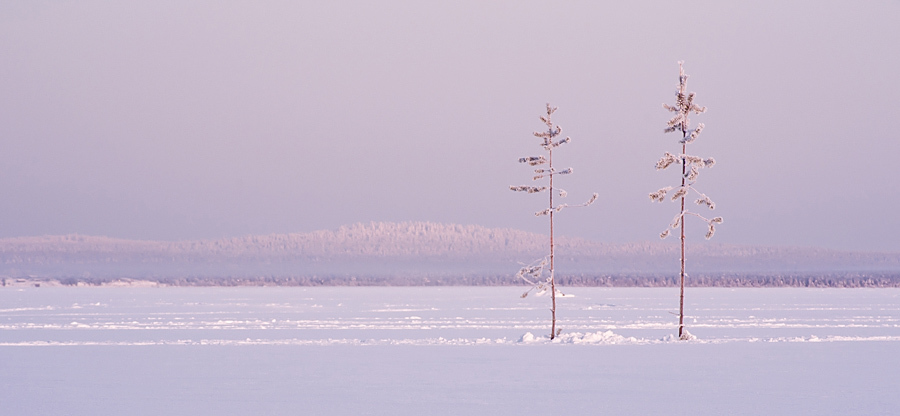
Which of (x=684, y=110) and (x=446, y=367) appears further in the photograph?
(x=684, y=110)

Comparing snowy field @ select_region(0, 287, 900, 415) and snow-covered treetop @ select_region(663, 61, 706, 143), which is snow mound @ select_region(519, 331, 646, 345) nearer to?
snowy field @ select_region(0, 287, 900, 415)

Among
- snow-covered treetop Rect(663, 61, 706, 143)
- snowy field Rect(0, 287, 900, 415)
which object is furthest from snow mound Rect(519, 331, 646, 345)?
snow-covered treetop Rect(663, 61, 706, 143)

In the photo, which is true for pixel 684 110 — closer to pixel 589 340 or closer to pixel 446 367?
pixel 589 340

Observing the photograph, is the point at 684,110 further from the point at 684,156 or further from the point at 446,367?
the point at 446,367

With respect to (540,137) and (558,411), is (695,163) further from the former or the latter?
(558,411)

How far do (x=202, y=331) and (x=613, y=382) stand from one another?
24.4 metres

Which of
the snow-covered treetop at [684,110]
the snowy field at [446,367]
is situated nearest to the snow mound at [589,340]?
the snowy field at [446,367]

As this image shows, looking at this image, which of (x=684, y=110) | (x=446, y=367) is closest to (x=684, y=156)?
(x=684, y=110)

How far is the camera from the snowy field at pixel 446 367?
21141 mm

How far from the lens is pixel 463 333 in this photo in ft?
139

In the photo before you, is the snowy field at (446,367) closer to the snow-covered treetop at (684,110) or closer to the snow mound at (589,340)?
the snow mound at (589,340)

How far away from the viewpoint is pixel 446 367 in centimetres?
2838

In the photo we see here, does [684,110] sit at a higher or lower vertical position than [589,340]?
higher

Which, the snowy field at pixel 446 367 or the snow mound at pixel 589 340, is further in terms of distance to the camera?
the snow mound at pixel 589 340
